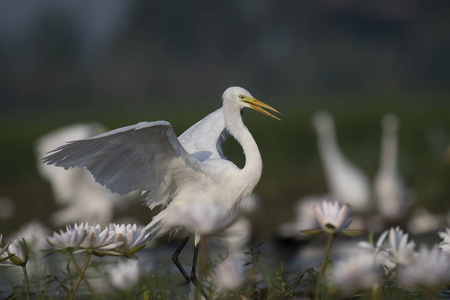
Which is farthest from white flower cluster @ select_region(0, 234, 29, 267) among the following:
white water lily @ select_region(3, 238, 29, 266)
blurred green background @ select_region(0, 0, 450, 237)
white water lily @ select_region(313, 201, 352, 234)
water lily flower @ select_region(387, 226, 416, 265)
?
blurred green background @ select_region(0, 0, 450, 237)

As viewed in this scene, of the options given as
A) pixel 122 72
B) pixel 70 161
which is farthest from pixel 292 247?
pixel 122 72

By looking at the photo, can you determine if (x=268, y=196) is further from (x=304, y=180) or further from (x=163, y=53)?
(x=163, y=53)

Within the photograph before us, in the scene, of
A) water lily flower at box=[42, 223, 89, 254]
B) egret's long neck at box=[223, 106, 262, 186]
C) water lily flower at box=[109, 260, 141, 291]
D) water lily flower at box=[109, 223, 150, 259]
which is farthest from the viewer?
egret's long neck at box=[223, 106, 262, 186]

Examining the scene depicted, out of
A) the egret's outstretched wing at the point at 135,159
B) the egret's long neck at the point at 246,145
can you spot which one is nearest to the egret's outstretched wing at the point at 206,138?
the egret's long neck at the point at 246,145

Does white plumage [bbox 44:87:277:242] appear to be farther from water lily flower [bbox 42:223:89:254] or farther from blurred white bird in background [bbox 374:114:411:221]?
blurred white bird in background [bbox 374:114:411:221]

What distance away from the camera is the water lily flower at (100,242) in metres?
2.36

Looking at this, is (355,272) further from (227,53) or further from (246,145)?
(227,53)

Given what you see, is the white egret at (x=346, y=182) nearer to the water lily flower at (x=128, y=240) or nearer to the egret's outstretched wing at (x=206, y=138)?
the egret's outstretched wing at (x=206, y=138)

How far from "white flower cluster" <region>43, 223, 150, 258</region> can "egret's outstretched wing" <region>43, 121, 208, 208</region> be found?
2.20 ft

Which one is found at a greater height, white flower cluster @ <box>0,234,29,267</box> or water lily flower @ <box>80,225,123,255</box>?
water lily flower @ <box>80,225,123,255</box>

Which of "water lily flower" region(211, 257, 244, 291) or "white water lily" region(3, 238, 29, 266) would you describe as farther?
"white water lily" region(3, 238, 29, 266)

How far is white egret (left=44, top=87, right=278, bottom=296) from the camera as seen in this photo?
3.28m

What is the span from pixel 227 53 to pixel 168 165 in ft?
262

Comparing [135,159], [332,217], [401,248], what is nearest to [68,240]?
[332,217]
